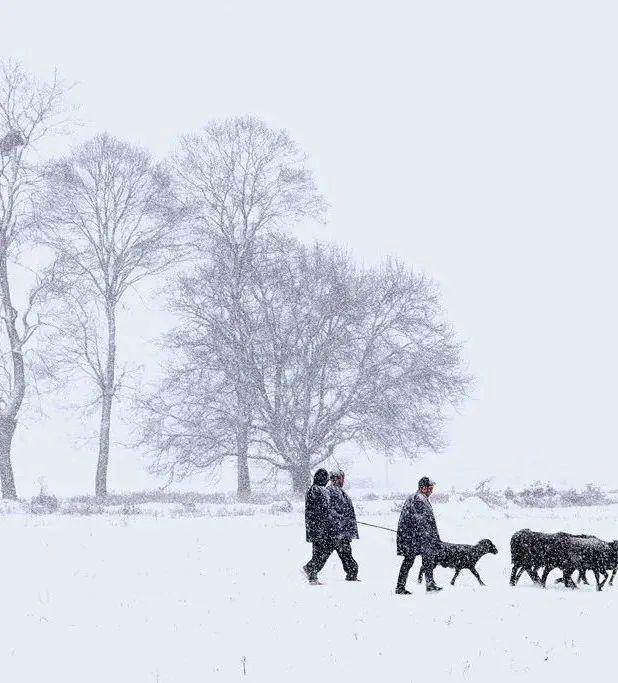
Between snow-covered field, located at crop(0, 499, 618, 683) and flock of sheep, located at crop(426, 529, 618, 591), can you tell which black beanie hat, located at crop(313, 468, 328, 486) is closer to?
snow-covered field, located at crop(0, 499, 618, 683)

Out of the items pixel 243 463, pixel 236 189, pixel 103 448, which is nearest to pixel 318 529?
pixel 243 463

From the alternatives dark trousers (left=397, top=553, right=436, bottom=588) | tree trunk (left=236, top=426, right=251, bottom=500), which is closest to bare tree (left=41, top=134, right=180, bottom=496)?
tree trunk (left=236, top=426, right=251, bottom=500)

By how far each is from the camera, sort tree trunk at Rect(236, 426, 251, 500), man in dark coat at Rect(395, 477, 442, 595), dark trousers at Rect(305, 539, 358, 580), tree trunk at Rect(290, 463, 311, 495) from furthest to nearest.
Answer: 1. tree trunk at Rect(290, 463, 311, 495)
2. tree trunk at Rect(236, 426, 251, 500)
3. dark trousers at Rect(305, 539, 358, 580)
4. man in dark coat at Rect(395, 477, 442, 595)

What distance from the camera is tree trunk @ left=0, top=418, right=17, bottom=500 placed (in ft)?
84.6

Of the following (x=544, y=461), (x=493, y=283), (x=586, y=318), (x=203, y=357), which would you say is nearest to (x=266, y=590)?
(x=203, y=357)

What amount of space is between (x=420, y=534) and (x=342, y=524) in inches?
47.2

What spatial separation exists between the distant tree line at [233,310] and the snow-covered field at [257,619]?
1203 centimetres

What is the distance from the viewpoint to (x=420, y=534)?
1247 centimetres

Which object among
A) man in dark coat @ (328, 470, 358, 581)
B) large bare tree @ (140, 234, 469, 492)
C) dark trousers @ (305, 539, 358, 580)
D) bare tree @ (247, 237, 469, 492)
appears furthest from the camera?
bare tree @ (247, 237, 469, 492)

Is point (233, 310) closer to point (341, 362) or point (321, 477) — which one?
point (341, 362)

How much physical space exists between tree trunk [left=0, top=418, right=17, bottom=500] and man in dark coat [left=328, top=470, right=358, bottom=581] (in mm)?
15584

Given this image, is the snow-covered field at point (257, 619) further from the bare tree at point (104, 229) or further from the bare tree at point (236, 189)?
the bare tree at point (236, 189)

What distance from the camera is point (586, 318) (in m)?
146

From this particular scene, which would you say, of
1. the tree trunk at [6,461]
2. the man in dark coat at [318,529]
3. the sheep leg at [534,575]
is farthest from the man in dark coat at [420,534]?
the tree trunk at [6,461]
